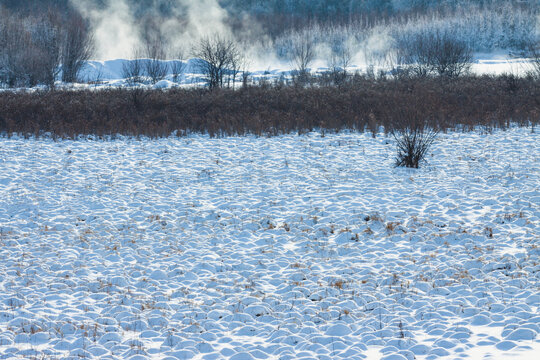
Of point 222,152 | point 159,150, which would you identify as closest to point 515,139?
point 222,152

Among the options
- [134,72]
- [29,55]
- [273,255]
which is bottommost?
[273,255]

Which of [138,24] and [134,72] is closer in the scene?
[134,72]

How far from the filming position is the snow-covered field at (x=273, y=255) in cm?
515

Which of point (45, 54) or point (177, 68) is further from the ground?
point (177, 68)

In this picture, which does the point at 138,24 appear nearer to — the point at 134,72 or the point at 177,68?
the point at 177,68

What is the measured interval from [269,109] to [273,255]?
13.2m

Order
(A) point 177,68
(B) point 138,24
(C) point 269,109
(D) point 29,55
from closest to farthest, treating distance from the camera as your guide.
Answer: (C) point 269,109, (D) point 29,55, (A) point 177,68, (B) point 138,24

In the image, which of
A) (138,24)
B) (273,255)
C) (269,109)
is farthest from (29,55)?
(138,24)

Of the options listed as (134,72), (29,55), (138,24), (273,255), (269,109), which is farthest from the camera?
(138,24)

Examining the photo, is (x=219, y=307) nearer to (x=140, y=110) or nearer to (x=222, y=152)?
(x=222, y=152)

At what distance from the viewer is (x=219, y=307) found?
6023 mm

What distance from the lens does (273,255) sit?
768 centimetres

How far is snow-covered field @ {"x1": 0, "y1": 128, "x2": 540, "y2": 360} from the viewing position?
5.15 meters

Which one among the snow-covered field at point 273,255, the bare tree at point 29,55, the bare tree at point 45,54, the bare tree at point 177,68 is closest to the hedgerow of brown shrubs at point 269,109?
the snow-covered field at point 273,255
